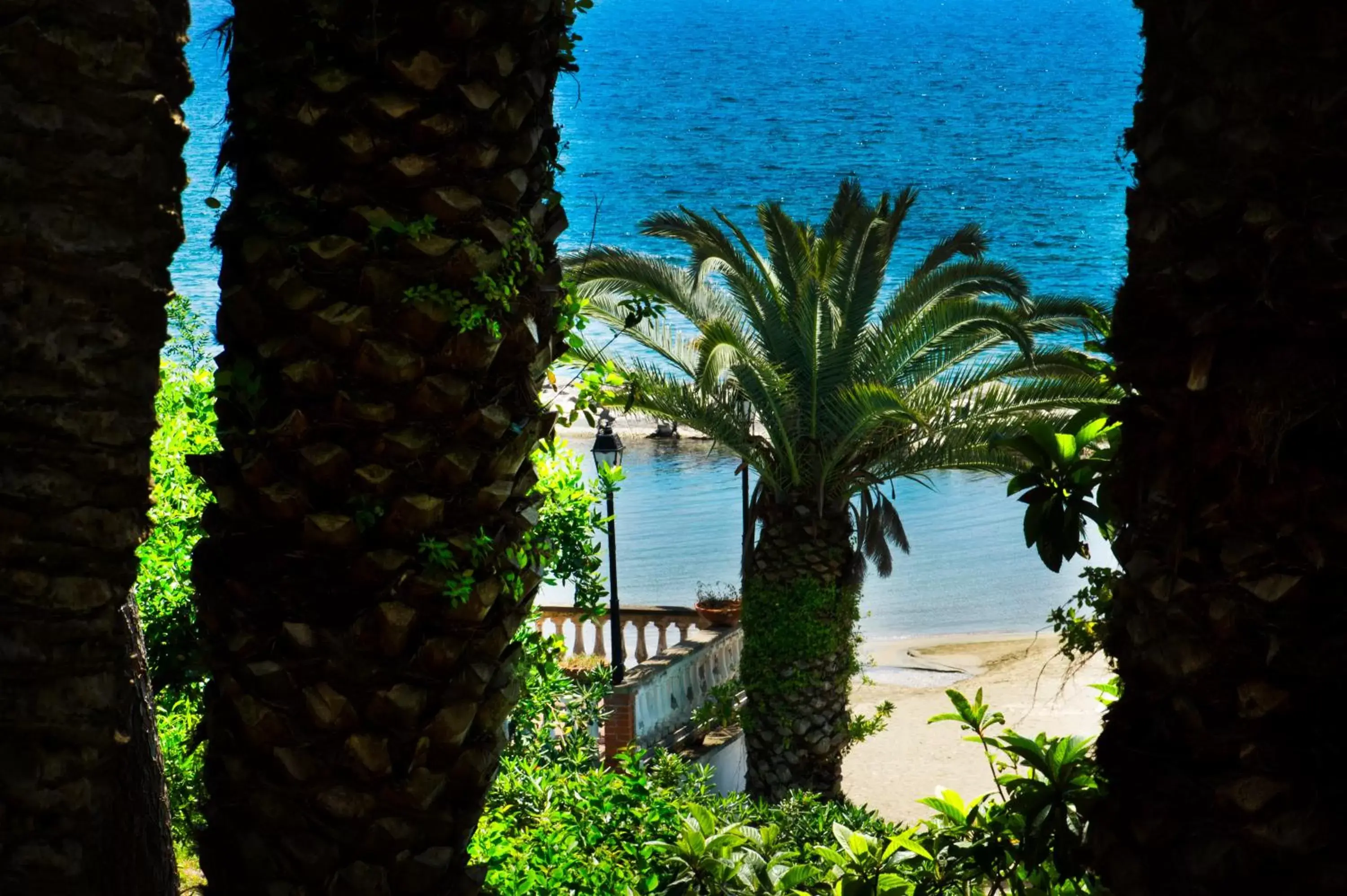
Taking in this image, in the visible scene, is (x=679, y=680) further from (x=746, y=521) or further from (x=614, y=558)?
(x=746, y=521)

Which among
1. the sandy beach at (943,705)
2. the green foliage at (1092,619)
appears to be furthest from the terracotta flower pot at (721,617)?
the green foliage at (1092,619)

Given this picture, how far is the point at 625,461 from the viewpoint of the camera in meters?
44.4

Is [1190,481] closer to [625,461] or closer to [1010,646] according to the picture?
[1010,646]

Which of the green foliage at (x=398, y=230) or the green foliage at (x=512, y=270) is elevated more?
the green foliage at (x=398, y=230)

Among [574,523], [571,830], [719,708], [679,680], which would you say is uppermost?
[574,523]

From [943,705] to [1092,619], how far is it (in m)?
17.2

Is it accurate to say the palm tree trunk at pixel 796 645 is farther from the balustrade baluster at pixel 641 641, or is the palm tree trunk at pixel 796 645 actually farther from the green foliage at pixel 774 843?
the green foliage at pixel 774 843

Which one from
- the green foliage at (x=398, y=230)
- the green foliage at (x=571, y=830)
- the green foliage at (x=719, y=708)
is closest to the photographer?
the green foliage at (x=398, y=230)

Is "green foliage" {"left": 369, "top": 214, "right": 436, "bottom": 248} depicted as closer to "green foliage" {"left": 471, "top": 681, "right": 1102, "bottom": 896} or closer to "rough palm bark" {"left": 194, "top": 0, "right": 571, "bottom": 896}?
"rough palm bark" {"left": 194, "top": 0, "right": 571, "bottom": 896}

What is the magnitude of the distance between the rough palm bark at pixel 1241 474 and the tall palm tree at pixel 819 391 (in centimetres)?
988

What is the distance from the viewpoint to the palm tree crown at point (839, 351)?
12461 mm

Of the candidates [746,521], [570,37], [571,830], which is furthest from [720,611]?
[570,37]

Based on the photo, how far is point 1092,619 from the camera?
465 cm

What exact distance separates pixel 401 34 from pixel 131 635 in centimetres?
131
